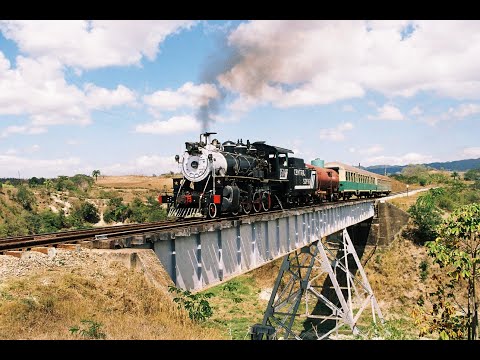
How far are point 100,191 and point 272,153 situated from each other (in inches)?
2322

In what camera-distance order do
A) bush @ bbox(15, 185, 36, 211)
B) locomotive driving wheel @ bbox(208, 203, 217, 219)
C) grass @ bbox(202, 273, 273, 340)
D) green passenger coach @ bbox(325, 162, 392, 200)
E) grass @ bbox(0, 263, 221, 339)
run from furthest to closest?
bush @ bbox(15, 185, 36, 211)
green passenger coach @ bbox(325, 162, 392, 200)
grass @ bbox(202, 273, 273, 340)
locomotive driving wheel @ bbox(208, 203, 217, 219)
grass @ bbox(0, 263, 221, 339)

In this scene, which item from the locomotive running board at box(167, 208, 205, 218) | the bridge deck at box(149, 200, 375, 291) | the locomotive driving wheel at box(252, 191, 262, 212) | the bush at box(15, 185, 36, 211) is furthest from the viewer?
the bush at box(15, 185, 36, 211)

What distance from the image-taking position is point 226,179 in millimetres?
17312

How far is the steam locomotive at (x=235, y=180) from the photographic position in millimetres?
16766

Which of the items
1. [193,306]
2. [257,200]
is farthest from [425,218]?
[193,306]

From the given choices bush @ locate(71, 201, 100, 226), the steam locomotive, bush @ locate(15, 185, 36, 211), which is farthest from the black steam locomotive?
bush @ locate(15, 185, 36, 211)

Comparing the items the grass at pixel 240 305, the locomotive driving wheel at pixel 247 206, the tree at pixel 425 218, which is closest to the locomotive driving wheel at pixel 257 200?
the locomotive driving wheel at pixel 247 206

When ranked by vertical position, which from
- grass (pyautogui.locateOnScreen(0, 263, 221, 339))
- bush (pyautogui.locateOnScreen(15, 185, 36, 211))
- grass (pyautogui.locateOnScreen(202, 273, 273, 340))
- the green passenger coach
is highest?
the green passenger coach

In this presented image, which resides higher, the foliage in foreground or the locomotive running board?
the locomotive running board

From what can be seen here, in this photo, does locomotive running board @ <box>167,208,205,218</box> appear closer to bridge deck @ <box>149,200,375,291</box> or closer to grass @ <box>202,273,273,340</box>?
bridge deck @ <box>149,200,375,291</box>

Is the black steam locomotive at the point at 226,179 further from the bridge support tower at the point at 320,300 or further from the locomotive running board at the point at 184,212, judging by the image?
the bridge support tower at the point at 320,300

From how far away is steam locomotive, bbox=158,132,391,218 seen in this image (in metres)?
16.8
